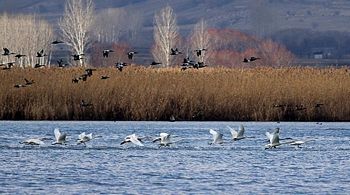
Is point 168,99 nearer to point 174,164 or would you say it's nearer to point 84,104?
point 84,104

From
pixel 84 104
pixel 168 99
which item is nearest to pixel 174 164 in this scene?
pixel 84 104

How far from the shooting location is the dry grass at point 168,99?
38.6 m

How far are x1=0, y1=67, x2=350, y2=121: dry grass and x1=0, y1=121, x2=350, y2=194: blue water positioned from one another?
1360 millimetres

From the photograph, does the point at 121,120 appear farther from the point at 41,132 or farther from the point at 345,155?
the point at 345,155

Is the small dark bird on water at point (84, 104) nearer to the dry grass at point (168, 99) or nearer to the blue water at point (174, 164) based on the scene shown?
the dry grass at point (168, 99)

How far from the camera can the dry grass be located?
38625 mm

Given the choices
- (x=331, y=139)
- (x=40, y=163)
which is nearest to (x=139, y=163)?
(x=40, y=163)

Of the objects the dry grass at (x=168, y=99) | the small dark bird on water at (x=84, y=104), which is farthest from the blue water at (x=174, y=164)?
the dry grass at (x=168, y=99)

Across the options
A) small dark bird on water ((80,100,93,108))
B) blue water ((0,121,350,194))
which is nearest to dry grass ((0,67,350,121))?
small dark bird on water ((80,100,93,108))

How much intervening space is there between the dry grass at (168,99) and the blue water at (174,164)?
1360mm

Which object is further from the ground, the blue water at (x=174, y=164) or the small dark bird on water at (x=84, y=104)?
the small dark bird on water at (x=84, y=104)

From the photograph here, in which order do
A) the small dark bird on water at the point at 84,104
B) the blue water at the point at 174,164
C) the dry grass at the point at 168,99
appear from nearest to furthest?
the blue water at the point at 174,164, the small dark bird on water at the point at 84,104, the dry grass at the point at 168,99

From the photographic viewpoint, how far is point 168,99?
39.2 m

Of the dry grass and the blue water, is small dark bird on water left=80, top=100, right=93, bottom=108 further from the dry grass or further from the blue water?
the blue water
